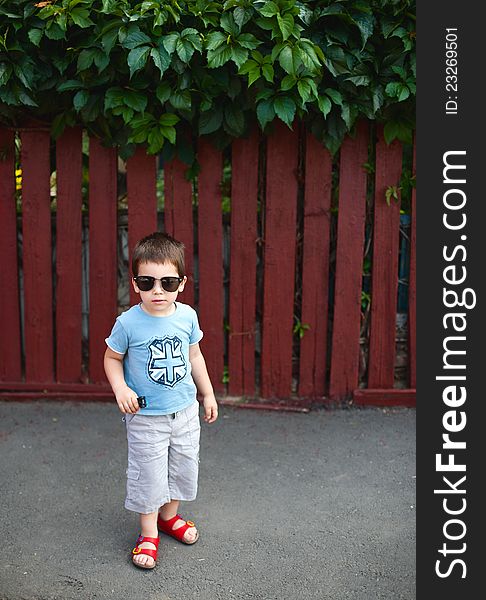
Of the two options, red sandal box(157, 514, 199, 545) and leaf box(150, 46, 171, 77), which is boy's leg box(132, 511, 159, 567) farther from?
leaf box(150, 46, 171, 77)

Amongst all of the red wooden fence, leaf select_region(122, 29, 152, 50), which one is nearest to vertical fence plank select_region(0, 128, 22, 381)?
the red wooden fence

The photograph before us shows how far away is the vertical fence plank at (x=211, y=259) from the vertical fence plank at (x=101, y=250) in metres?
0.53

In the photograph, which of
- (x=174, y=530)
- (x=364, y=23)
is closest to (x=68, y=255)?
(x=174, y=530)

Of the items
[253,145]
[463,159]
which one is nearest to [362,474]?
[463,159]

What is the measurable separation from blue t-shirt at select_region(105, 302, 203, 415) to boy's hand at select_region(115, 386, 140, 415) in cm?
9

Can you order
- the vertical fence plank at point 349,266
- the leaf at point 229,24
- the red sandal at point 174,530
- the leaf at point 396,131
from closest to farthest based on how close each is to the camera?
1. the red sandal at point 174,530
2. the leaf at point 229,24
3. the leaf at point 396,131
4. the vertical fence plank at point 349,266

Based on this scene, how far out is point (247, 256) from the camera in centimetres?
490

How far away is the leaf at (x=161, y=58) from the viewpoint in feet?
13.2

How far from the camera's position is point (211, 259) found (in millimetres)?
4895

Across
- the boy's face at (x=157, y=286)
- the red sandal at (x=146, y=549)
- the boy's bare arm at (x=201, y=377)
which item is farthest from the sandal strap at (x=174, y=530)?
the boy's face at (x=157, y=286)

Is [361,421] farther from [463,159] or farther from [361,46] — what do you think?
[361,46]

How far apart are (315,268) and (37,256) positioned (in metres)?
1.70

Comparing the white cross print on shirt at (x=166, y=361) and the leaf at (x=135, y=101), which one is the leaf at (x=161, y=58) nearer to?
the leaf at (x=135, y=101)

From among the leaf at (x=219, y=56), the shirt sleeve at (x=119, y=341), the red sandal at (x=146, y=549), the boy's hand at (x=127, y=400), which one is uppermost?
the leaf at (x=219, y=56)
